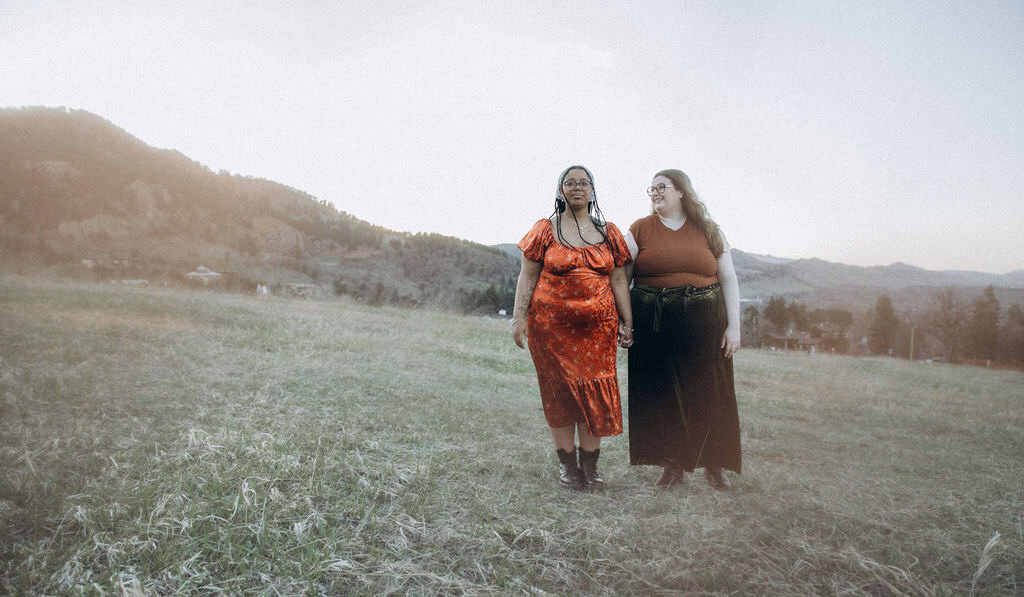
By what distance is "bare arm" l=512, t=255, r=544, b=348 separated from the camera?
9.86 ft

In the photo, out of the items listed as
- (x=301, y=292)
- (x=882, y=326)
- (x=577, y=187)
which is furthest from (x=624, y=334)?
(x=882, y=326)

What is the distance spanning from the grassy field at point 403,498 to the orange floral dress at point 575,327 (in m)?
0.58

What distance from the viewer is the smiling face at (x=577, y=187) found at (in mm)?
2877

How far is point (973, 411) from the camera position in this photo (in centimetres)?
806

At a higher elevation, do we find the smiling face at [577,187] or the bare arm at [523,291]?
the smiling face at [577,187]

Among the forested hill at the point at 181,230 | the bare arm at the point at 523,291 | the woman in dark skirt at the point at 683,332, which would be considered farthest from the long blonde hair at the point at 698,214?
the forested hill at the point at 181,230

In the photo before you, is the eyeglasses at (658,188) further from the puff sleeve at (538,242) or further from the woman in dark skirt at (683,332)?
the puff sleeve at (538,242)

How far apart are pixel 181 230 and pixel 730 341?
39170mm

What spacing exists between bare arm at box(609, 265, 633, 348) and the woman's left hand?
0.62 m

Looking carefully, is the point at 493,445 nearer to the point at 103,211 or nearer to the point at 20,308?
the point at 20,308

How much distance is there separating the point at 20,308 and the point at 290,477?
23.0 ft

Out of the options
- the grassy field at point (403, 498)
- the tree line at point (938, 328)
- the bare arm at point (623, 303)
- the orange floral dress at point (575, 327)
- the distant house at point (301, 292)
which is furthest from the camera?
the tree line at point (938, 328)

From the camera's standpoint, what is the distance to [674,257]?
315cm

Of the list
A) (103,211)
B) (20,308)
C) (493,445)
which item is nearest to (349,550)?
(493,445)
